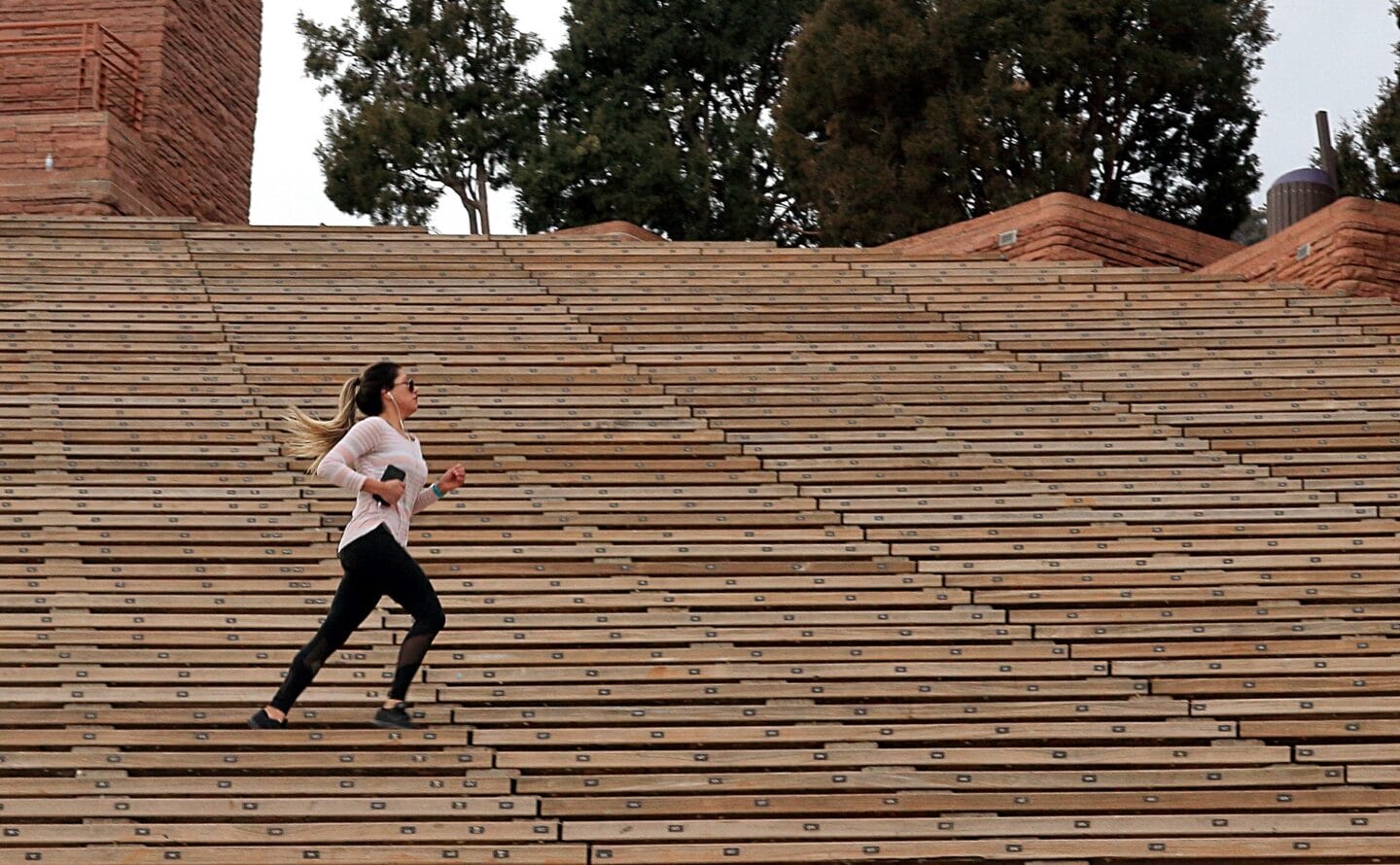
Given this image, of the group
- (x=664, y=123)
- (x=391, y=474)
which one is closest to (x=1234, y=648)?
(x=391, y=474)

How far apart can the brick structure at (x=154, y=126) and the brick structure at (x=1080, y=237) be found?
4.86 metres

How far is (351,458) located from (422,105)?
13.6 metres

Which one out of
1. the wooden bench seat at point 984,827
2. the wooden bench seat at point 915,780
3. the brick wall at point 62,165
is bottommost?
the wooden bench seat at point 984,827

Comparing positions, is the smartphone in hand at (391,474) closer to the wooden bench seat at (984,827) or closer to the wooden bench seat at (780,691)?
the wooden bench seat at (780,691)

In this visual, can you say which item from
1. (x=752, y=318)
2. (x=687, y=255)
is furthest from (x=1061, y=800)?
(x=687, y=255)

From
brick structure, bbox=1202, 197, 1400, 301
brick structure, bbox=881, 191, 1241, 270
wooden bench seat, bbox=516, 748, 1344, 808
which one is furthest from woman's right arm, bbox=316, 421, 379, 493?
brick structure, bbox=1202, 197, 1400, 301

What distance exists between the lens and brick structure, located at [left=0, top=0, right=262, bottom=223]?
11266 millimetres

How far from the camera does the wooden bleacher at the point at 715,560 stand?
479 centimetres

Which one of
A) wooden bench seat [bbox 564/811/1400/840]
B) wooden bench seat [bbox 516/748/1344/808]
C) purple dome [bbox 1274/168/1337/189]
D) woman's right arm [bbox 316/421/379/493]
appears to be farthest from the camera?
purple dome [bbox 1274/168/1337/189]

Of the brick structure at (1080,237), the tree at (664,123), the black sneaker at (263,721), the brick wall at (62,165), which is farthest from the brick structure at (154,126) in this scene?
the black sneaker at (263,721)

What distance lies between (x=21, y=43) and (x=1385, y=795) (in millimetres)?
10882

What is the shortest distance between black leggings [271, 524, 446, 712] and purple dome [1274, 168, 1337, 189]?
7158 millimetres

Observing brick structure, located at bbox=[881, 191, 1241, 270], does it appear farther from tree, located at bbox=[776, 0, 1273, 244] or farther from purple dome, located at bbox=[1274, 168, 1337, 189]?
tree, located at bbox=[776, 0, 1273, 244]

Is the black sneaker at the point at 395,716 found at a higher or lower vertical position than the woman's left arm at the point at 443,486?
lower
